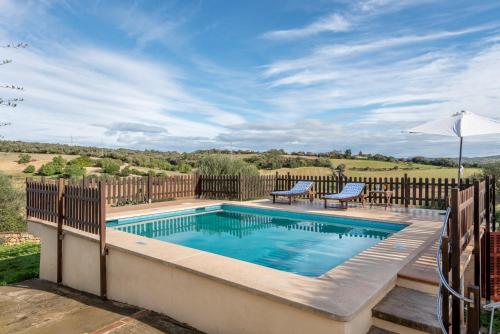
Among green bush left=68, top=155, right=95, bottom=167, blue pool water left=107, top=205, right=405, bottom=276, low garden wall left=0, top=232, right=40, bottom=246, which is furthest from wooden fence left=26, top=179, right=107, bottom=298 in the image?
green bush left=68, top=155, right=95, bottom=167

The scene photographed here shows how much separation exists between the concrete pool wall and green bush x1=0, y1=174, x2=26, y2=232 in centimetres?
774

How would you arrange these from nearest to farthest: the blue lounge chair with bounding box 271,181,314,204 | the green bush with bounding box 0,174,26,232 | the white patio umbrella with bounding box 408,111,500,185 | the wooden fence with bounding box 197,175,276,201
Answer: the white patio umbrella with bounding box 408,111,500,185 → the blue lounge chair with bounding box 271,181,314,204 → the green bush with bounding box 0,174,26,232 → the wooden fence with bounding box 197,175,276,201

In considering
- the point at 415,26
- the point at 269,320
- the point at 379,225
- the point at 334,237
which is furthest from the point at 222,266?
the point at 415,26

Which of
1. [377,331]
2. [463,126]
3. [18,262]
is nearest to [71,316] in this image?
[377,331]

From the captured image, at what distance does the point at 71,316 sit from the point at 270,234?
15.0 feet

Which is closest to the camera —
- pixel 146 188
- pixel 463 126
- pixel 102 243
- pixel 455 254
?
pixel 455 254

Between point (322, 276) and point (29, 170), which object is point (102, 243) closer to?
point (322, 276)

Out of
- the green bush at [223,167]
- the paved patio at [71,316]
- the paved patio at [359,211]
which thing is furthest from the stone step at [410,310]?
the green bush at [223,167]

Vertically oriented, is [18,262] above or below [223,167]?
below

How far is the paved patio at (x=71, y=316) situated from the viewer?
12.1 feet

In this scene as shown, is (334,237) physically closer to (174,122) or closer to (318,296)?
(318,296)

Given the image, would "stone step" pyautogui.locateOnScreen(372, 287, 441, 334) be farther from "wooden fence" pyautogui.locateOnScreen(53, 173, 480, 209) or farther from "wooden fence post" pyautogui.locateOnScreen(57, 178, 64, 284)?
"wooden fence" pyautogui.locateOnScreen(53, 173, 480, 209)

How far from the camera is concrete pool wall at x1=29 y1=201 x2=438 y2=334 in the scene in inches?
114

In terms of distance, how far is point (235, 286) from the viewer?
10.9 ft
